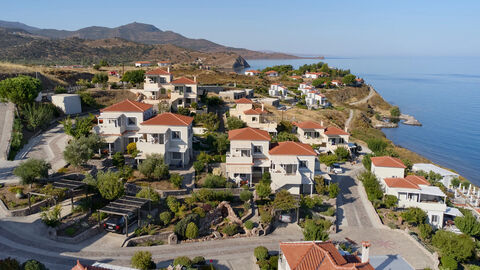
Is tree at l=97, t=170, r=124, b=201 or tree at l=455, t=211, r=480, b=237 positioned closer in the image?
tree at l=97, t=170, r=124, b=201

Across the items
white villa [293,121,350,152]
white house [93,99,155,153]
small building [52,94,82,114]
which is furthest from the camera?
small building [52,94,82,114]

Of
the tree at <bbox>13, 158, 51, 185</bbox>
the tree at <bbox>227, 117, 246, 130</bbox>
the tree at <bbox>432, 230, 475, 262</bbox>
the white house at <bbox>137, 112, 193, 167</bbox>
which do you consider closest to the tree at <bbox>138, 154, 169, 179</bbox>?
the white house at <bbox>137, 112, 193, 167</bbox>

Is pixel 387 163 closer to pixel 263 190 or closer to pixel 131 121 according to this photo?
pixel 263 190

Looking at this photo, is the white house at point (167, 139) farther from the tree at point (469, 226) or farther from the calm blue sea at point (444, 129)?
the calm blue sea at point (444, 129)

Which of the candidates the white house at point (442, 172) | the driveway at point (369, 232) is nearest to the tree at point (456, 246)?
the driveway at point (369, 232)

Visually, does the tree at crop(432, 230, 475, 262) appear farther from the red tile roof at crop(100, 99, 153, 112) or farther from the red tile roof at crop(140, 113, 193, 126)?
the red tile roof at crop(100, 99, 153, 112)

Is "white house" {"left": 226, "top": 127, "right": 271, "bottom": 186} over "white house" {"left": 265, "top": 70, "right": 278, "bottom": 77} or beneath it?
beneath

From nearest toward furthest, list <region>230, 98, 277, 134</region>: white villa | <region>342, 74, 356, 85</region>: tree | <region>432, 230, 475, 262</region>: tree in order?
1. <region>432, 230, 475, 262</region>: tree
2. <region>230, 98, 277, 134</region>: white villa
3. <region>342, 74, 356, 85</region>: tree
